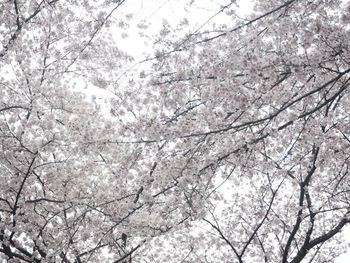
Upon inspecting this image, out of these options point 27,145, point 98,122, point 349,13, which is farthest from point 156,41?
point 98,122

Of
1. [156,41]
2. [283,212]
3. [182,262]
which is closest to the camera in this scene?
[156,41]

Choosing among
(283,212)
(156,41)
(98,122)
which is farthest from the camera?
(283,212)

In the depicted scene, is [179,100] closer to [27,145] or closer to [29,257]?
[27,145]

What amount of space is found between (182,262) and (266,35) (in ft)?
29.7

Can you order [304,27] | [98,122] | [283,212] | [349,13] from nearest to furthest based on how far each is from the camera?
1. [349,13]
2. [304,27]
3. [98,122]
4. [283,212]

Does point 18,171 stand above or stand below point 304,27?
above

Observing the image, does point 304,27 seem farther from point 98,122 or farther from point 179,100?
point 98,122

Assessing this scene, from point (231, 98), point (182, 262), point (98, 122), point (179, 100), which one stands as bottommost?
point (231, 98)

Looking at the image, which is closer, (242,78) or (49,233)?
(242,78)

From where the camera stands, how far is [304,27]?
4289mm

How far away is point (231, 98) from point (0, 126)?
19.7 feet

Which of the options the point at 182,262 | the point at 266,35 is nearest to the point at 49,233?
the point at 182,262

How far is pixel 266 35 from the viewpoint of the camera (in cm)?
440

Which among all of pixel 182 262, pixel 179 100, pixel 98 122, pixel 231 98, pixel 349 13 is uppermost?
pixel 98 122
